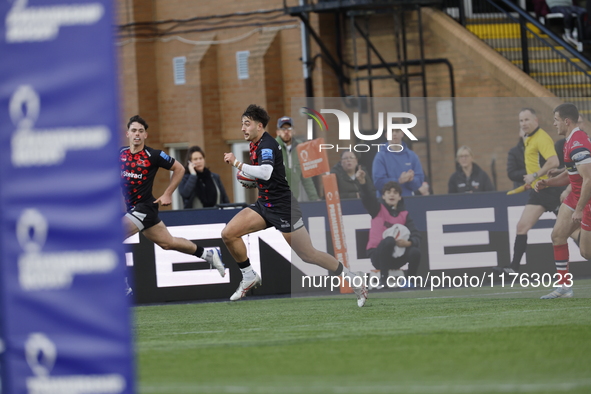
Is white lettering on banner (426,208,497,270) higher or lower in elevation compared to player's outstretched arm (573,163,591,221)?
lower

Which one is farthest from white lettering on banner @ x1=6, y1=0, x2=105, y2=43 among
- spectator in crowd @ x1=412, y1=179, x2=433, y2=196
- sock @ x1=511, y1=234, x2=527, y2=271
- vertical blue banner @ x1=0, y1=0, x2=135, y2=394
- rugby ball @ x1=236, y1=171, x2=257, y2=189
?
sock @ x1=511, y1=234, x2=527, y2=271

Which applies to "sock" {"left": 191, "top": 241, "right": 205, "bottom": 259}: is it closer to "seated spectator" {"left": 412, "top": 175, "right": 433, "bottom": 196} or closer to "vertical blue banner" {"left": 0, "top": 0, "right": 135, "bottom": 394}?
"seated spectator" {"left": 412, "top": 175, "right": 433, "bottom": 196}

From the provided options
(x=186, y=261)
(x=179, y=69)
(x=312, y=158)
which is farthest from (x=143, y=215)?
(x=179, y=69)

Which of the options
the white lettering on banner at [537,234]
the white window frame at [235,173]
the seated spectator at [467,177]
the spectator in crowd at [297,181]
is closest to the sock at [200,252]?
the spectator in crowd at [297,181]

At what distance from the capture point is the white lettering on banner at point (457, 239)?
11.8 meters

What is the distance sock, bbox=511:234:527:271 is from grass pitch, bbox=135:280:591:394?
310 millimetres

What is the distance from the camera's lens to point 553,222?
1171cm

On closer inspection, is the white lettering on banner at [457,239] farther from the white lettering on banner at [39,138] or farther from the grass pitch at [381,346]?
the white lettering on banner at [39,138]

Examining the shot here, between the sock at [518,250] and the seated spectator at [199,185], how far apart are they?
4.80 m

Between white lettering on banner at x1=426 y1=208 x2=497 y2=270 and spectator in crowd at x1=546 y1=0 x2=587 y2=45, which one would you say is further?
spectator in crowd at x1=546 y1=0 x2=587 y2=45

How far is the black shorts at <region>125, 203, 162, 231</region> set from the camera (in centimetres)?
1194

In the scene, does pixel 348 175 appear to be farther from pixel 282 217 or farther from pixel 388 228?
pixel 282 217

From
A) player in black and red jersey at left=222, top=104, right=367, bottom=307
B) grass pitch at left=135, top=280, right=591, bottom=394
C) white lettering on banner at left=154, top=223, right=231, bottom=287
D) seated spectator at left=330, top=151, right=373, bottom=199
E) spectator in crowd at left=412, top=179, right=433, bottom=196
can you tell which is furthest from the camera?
white lettering on banner at left=154, top=223, right=231, bottom=287

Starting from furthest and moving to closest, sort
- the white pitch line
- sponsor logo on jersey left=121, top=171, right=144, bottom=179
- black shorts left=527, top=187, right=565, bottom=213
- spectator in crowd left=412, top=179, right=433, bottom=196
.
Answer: spectator in crowd left=412, top=179, right=433, bottom=196, sponsor logo on jersey left=121, top=171, right=144, bottom=179, black shorts left=527, top=187, right=565, bottom=213, the white pitch line
